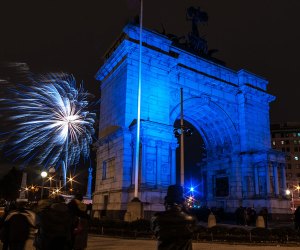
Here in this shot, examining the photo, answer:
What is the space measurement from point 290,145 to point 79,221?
9978 centimetres

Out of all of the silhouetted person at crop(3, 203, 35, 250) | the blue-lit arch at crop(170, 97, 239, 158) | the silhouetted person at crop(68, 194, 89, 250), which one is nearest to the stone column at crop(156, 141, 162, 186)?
the blue-lit arch at crop(170, 97, 239, 158)

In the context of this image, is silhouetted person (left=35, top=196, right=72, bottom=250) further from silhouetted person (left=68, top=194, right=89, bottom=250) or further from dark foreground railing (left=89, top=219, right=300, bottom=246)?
dark foreground railing (left=89, top=219, right=300, bottom=246)

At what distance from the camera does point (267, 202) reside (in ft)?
98.7

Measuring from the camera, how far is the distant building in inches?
3666

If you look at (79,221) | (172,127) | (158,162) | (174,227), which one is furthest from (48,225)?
(172,127)

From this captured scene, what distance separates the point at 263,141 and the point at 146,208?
56.2ft

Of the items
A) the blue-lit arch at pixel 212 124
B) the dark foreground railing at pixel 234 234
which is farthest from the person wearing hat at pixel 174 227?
the blue-lit arch at pixel 212 124

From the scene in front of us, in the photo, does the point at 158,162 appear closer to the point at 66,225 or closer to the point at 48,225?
the point at 66,225

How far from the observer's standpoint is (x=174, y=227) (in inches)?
157

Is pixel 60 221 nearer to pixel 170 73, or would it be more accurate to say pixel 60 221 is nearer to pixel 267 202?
pixel 170 73

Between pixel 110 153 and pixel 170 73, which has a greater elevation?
pixel 170 73

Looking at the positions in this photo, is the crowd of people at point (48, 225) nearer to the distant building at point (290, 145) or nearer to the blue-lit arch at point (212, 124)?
the blue-lit arch at point (212, 124)

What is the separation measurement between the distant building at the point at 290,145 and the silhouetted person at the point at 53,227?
318 ft

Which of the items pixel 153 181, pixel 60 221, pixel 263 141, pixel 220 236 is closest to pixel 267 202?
pixel 263 141
